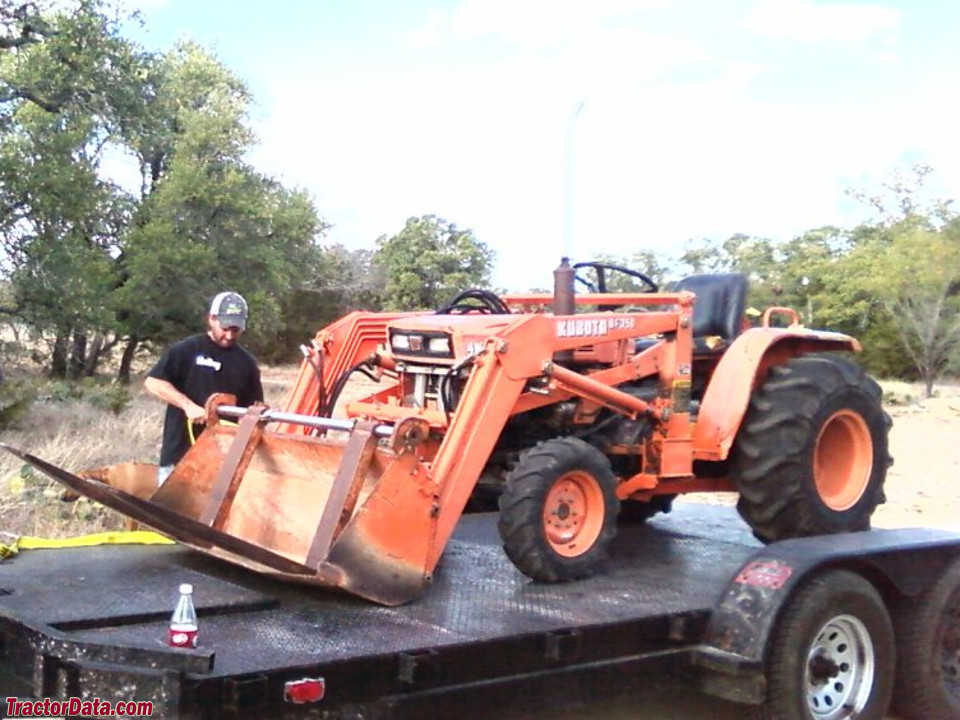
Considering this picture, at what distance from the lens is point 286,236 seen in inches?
1097

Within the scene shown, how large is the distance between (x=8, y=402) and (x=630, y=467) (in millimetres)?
9372

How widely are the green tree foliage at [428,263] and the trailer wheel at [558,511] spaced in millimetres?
29729

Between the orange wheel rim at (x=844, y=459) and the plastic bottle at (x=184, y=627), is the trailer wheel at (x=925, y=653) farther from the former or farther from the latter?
the plastic bottle at (x=184, y=627)

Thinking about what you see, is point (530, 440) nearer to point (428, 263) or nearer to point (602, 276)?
point (602, 276)

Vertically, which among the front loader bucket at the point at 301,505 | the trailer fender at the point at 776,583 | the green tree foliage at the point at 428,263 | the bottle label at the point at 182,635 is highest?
the green tree foliage at the point at 428,263

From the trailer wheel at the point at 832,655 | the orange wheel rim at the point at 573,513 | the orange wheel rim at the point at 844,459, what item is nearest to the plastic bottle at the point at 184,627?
the orange wheel rim at the point at 573,513

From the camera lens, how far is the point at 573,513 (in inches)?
211

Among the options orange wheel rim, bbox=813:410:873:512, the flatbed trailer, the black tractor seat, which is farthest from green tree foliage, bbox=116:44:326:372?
the flatbed trailer

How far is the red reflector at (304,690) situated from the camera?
3508 mm

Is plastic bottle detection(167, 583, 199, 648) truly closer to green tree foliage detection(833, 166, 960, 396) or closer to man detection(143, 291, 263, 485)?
man detection(143, 291, 263, 485)

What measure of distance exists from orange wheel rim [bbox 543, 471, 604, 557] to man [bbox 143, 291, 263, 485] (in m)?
2.02

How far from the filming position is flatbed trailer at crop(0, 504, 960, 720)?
3506mm

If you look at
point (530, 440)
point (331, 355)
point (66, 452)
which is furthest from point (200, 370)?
point (66, 452)

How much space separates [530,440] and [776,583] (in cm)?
156
